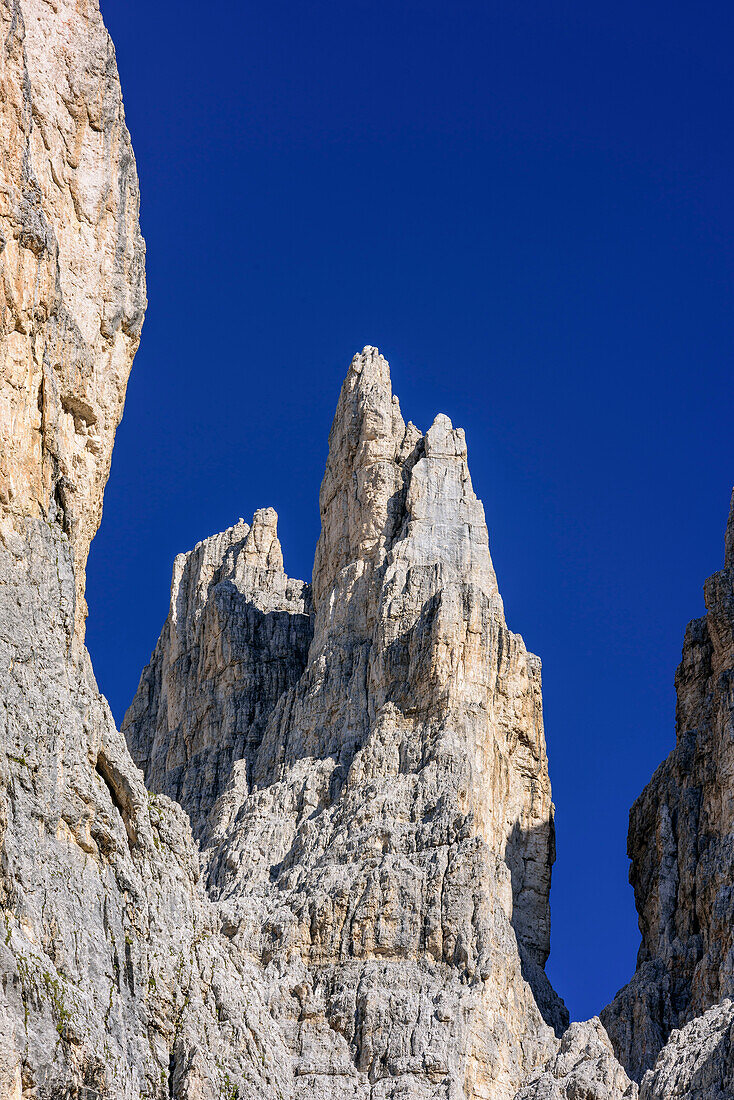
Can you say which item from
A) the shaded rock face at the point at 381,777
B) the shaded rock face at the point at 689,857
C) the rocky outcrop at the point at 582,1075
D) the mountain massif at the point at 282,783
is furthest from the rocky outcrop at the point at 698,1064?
the shaded rock face at the point at 381,777

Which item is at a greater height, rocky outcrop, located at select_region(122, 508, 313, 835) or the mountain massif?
rocky outcrop, located at select_region(122, 508, 313, 835)

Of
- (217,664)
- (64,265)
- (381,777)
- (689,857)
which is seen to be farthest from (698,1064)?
(217,664)

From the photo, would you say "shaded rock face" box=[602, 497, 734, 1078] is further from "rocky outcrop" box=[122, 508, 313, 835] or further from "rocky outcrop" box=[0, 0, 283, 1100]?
"rocky outcrop" box=[0, 0, 283, 1100]

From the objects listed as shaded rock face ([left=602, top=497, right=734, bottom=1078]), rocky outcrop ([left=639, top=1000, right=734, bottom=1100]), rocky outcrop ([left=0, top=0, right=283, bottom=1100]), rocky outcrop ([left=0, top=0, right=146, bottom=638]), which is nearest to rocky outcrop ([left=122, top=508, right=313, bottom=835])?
shaded rock face ([left=602, top=497, right=734, bottom=1078])

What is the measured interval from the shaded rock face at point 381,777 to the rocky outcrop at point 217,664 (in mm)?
190

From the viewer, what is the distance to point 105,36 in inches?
2840

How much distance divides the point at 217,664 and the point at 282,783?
838 inches

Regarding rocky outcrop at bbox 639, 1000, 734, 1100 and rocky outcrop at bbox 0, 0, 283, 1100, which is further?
rocky outcrop at bbox 639, 1000, 734, 1100

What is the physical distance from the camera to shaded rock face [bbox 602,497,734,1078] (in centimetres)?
9875

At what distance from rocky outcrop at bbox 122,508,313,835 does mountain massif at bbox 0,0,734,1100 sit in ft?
0.75

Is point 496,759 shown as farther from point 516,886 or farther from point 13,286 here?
point 13,286

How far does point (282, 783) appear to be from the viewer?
106m

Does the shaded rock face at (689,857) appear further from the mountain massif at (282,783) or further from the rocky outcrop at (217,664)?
the rocky outcrop at (217,664)

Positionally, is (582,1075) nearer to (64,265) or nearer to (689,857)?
(689,857)
